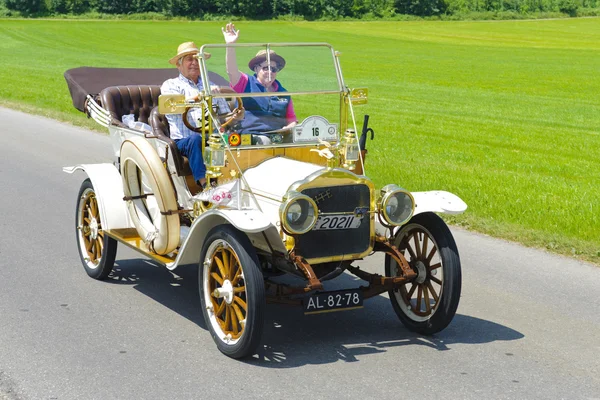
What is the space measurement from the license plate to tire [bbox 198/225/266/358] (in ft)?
1.17

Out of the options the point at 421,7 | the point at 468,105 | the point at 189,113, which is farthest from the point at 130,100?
the point at 421,7

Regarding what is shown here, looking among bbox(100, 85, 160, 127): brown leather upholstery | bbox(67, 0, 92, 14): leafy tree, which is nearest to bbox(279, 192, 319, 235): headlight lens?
bbox(100, 85, 160, 127): brown leather upholstery

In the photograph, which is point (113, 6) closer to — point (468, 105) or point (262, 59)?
point (468, 105)

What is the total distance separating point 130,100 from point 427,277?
381 cm

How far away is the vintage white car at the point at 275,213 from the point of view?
18.3 feet

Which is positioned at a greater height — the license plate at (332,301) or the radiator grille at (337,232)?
the radiator grille at (337,232)

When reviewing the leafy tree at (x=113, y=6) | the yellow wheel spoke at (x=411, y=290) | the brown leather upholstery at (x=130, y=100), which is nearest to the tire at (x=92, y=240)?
the brown leather upholstery at (x=130, y=100)

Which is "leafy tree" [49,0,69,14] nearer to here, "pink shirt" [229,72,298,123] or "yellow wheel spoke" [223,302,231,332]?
"pink shirt" [229,72,298,123]

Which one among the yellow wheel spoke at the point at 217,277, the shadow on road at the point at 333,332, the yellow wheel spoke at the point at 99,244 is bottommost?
the shadow on road at the point at 333,332

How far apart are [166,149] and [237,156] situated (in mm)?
745

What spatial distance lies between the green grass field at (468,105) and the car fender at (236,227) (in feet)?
4.36

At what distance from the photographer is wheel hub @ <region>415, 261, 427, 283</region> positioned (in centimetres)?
611

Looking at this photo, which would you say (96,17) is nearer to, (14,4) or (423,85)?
(14,4)

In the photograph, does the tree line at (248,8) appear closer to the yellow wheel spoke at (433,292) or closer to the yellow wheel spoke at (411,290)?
the yellow wheel spoke at (411,290)
